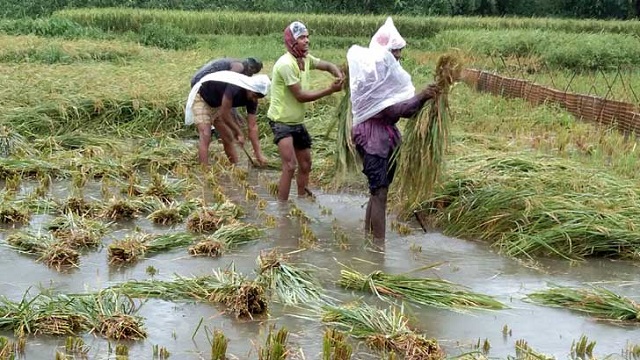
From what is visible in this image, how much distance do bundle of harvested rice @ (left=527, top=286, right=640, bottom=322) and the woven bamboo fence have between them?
4001 millimetres

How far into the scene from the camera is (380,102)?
6.19 meters

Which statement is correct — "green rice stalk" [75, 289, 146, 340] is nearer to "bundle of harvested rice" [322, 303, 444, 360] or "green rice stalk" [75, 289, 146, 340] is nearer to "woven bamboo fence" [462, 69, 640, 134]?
"bundle of harvested rice" [322, 303, 444, 360]

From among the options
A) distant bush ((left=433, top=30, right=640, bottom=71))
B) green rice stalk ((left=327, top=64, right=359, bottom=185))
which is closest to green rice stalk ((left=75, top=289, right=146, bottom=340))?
green rice stalk ((left=327, top=64, right=359, bottom=185))

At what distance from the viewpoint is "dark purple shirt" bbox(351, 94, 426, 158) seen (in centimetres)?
621

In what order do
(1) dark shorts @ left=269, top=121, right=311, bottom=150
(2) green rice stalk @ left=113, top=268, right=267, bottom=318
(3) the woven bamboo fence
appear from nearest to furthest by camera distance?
1. (2) green rice stalk @ left=113, top=268, right=267, bottom=318
2. (1) dark shorts @ left=269, top=121, right=311, bottom=150
3. (3) the woven bamboo fence

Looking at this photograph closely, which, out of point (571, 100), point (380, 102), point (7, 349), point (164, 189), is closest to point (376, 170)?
point (380, 102)

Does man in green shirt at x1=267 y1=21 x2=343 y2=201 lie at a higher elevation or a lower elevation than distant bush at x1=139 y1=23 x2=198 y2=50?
higher

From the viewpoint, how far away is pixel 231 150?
29.2 feet

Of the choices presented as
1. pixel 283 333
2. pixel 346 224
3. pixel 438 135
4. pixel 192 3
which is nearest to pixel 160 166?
pixel 346 224

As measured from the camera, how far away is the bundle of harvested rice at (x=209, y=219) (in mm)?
6555

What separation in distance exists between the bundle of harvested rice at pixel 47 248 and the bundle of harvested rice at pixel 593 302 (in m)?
2.78

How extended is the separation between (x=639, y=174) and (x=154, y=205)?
4.09 metres

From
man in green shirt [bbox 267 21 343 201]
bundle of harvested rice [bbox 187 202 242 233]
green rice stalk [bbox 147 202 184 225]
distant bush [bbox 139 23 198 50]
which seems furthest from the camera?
distant bush [bbox 139 23 198 50]

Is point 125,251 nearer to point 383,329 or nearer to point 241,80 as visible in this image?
point 383,329
